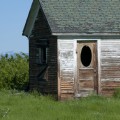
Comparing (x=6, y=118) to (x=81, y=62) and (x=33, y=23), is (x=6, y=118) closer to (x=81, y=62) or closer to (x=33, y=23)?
(x=81, y=62)

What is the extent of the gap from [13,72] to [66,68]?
6.44 m

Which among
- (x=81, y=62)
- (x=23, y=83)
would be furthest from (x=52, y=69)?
(x=23, y=83)

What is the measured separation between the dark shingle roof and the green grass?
9.85ft

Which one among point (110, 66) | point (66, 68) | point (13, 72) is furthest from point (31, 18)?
point (110, 66)

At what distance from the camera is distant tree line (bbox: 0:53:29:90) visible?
90.9ft

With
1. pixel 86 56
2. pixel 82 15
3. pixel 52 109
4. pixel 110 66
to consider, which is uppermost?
pixel 82 15

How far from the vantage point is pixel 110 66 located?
74.8 feet

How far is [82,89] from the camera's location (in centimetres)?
2256

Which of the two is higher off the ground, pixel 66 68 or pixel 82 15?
pixel 82 15

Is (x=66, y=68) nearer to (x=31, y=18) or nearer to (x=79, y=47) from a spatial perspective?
(x=79, y=47)

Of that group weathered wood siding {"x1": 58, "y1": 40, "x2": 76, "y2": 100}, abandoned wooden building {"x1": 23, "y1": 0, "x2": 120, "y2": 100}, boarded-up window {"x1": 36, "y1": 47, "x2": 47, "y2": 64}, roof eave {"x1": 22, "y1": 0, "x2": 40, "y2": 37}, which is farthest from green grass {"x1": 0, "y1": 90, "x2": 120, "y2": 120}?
roof eave {"x1": 22, "y1": 0, "x2": 40, "y2": 37}

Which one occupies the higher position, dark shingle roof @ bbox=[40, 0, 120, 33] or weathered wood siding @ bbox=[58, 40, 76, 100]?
dark shingle roof @ bbox=[40, 0, 120, 33]

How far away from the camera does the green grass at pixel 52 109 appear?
15758mm

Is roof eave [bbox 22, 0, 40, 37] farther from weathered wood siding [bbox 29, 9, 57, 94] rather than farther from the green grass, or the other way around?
the green grass
